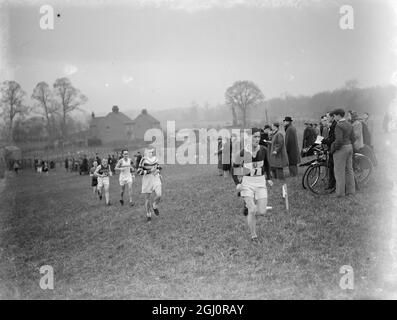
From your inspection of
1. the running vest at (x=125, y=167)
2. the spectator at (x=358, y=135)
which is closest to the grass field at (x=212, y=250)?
the spectator at (x=358, y=135)

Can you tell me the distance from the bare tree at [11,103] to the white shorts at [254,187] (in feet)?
22.0

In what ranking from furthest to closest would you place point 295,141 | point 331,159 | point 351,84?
1. point 295,141
2. point 351,84
3. point 331,159

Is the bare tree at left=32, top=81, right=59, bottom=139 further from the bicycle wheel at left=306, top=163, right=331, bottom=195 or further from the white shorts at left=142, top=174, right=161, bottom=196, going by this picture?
the bicycle wheel at left=306, top=163, right=331, bottom=195

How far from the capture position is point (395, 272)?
22.0 ft

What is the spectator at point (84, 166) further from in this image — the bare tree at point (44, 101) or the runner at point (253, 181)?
the runner at point (253, 181)

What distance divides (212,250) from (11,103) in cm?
794

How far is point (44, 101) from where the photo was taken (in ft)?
52.0

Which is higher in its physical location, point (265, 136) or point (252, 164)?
point (265, 136)

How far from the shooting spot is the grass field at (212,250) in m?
6.72

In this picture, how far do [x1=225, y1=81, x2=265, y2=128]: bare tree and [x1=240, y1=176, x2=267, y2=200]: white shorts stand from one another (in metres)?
4.32

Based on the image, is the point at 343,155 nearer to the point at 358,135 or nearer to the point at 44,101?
the point at 358,135

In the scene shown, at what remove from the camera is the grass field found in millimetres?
6723

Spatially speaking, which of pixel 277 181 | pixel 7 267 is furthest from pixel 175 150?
pixel 7 267

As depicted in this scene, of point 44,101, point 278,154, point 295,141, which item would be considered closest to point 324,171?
point 278,154
